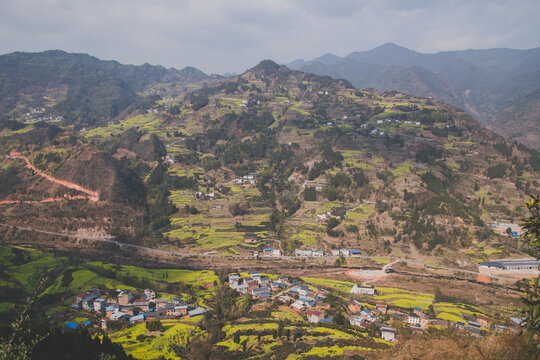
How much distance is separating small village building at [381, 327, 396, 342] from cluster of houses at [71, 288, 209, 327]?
1696 cm

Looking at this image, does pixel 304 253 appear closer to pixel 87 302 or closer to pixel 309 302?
pixel 309 302

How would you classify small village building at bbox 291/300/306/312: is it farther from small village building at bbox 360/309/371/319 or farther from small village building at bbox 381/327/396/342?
small village building at bbox 381/327/396/342

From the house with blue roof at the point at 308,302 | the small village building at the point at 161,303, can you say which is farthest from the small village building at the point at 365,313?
the small village building at the point at 161,303

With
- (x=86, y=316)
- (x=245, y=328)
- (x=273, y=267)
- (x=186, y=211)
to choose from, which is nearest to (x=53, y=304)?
(x=86, y=316)

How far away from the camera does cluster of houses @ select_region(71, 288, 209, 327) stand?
3209 centimetres

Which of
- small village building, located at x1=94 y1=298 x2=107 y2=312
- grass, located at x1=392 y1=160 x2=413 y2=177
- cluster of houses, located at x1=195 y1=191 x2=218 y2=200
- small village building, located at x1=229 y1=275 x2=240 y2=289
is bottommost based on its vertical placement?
small village building, located at x1=229 y1=275 x2=240 y2=289

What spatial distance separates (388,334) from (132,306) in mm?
24114

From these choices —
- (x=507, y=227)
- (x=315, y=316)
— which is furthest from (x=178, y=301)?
(x=507, y=227)

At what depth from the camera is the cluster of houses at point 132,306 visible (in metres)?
32.1

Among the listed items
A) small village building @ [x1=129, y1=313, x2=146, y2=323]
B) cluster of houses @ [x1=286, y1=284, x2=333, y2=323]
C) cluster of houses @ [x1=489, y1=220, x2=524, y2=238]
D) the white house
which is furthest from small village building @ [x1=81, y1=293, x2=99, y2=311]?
cluster of houses @ [x1=489, y1=220, x2=524, y2=238]

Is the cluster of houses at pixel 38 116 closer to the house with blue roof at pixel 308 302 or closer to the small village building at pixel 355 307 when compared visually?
the house with blue roof at pixel 308 302

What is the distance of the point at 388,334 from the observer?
29594 millimetres

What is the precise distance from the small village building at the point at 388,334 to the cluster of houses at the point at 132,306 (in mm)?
16959

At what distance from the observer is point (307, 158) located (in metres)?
81.7
